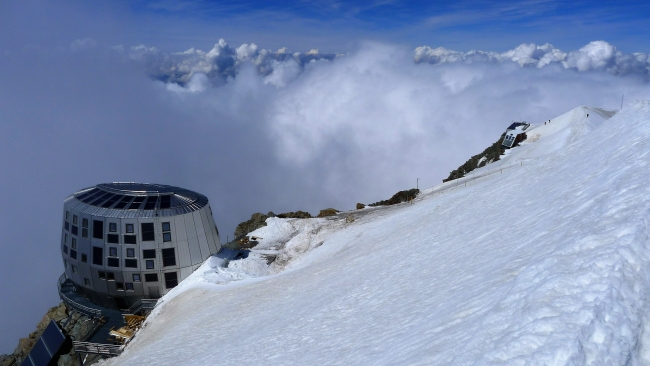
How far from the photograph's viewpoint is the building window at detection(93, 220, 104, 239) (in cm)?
2862

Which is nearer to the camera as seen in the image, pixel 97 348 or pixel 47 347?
pixel 97 348

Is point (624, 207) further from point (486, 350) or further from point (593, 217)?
point (486, 350)

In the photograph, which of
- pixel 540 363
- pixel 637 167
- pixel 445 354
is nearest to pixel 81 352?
pixel 445 354

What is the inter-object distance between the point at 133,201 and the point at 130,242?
9.86 feet

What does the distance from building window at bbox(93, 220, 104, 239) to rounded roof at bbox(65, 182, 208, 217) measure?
0.63 metres

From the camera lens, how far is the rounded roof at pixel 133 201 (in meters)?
28.9

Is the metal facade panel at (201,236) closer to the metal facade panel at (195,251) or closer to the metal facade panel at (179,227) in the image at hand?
the metal facade panel at (195,251)

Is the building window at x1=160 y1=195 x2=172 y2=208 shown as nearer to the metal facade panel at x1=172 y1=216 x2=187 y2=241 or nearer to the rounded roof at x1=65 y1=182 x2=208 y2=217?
the rounded roof at x1=65 y1=182 x2=208 y2=217

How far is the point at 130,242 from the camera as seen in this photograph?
2867cm

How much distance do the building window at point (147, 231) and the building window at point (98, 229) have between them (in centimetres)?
281

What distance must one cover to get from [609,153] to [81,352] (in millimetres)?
27470

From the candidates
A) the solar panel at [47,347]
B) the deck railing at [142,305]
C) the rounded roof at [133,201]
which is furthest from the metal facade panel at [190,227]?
the solar panel at [47,347]

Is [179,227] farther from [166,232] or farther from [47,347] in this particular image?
[47,347]

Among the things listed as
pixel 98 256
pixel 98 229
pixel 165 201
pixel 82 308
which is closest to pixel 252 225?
pixel 165 201
